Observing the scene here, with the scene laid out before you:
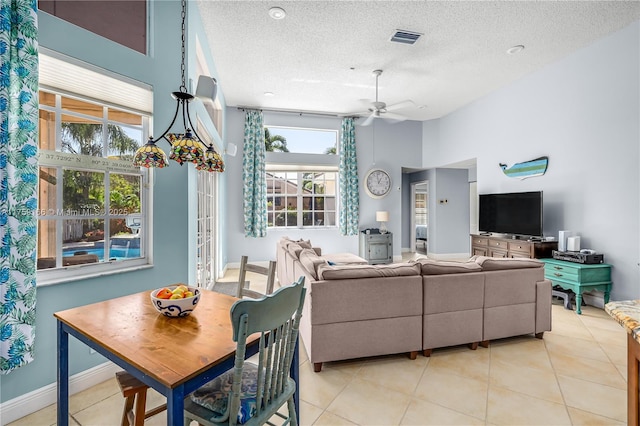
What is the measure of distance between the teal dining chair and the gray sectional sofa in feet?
3.12

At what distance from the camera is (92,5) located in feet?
6.91

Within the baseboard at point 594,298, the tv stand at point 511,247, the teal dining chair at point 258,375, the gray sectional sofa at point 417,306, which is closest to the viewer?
the teal dining chair at point 258,375

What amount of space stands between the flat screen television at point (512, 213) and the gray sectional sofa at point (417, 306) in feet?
6.40

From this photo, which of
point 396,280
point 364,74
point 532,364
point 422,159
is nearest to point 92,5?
point 396,280

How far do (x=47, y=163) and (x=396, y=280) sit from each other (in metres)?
2.66

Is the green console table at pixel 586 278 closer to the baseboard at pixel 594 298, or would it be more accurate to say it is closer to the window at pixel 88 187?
the baseboard at pixel 594 298

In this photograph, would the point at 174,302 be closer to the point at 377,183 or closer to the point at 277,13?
the point at 277,13

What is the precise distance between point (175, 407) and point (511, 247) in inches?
199

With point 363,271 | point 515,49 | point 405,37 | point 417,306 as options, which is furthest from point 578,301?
point 405,37

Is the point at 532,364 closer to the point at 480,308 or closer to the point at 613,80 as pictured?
the point at 480,308

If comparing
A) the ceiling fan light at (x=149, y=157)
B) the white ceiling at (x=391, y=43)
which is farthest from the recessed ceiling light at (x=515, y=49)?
the ceiling fan light at (x=149, y=157)

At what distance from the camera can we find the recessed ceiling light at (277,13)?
3240 mm

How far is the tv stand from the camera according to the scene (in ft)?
14.0

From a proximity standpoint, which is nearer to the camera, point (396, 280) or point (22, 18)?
point (22, 18)
